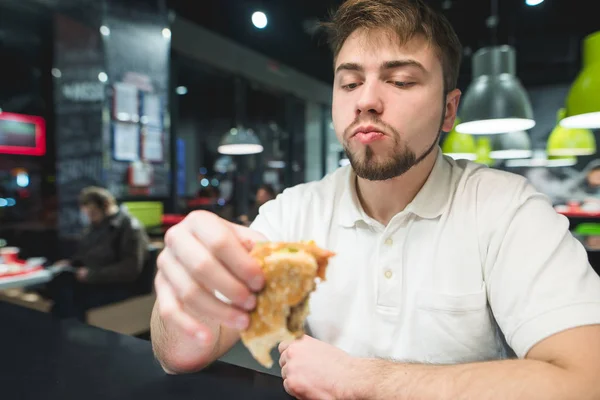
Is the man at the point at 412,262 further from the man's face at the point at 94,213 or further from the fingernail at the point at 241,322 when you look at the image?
the man's face at the point at 94,213

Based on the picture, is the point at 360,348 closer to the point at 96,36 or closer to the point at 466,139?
the point at 466,139

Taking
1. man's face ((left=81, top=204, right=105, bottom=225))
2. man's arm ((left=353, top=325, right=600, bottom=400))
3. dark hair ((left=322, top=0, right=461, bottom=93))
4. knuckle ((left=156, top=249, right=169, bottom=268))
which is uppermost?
dark hair ((left=322, top=0, right=461, bottom=93))

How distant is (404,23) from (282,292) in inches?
41.9

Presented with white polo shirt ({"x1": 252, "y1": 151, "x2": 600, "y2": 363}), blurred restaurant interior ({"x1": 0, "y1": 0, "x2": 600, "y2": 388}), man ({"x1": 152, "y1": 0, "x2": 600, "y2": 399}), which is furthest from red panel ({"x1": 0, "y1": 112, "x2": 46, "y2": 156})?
white polo shirt ({"x1": 252, "y1": 151, "x2": 600, "y2": 363})

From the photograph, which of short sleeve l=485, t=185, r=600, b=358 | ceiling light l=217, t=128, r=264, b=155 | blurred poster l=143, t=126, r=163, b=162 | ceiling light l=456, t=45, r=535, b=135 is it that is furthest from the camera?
ceiling light l=217, t=128, r=264, b=155

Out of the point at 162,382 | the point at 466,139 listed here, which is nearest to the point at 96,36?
the point at 466,139

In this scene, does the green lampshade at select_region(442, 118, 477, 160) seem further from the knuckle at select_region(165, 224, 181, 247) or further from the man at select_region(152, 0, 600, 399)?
the knuckle at select_region(165, 224, 181, 247)

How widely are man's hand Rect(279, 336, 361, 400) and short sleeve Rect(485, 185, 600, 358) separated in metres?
0.47

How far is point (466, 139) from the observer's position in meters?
6.18

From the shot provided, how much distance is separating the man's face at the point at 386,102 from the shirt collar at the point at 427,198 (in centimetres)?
12

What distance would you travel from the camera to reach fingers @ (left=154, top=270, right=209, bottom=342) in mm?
828

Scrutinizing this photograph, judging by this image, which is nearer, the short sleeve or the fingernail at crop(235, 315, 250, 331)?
the fingernail at crop(235, 315, 250, 331)

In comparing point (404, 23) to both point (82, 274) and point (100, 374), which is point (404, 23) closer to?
point (100, 374)

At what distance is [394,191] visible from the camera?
1.51 m
